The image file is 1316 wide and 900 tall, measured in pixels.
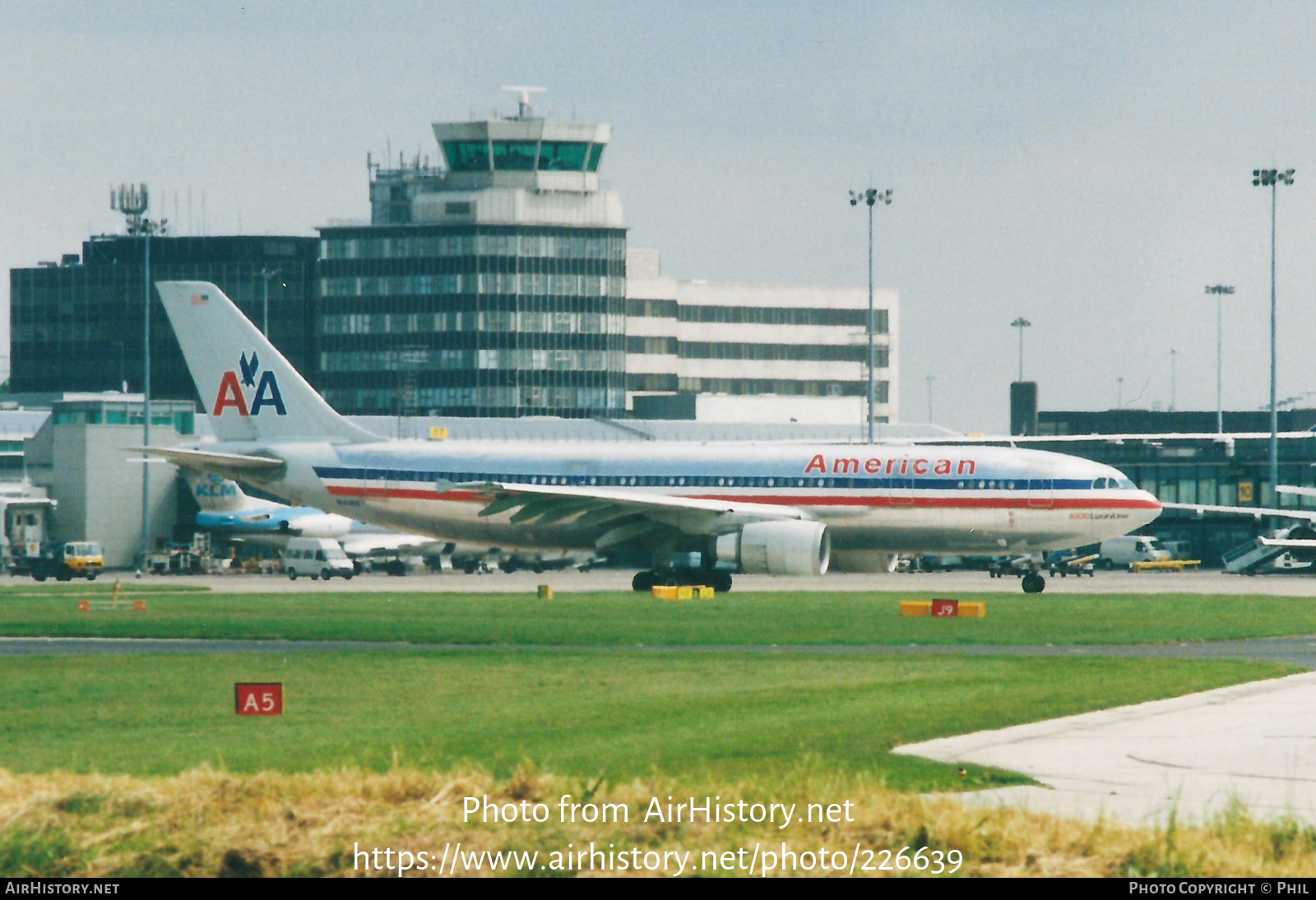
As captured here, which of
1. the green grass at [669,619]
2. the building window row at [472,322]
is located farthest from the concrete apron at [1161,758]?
the building window row at [472,322]

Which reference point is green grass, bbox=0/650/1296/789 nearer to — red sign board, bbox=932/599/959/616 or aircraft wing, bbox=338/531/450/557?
red sign board, bbox=932/599/959/616

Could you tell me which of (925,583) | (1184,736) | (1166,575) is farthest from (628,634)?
(1166,575)

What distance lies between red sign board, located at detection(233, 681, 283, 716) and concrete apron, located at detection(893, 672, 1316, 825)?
8948 mm

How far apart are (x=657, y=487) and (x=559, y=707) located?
41587mm

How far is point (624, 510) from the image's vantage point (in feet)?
215

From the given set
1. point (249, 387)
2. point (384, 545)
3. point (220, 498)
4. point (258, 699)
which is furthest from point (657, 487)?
point (220, 498)

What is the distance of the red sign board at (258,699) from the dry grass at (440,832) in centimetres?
888

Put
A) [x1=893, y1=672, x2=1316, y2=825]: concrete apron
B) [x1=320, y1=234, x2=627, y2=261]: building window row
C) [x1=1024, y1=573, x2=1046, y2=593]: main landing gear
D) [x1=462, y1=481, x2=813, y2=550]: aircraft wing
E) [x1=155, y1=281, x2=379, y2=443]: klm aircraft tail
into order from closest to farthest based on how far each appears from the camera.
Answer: [x1=893, y1=672, x2=1316, y2=825]: concrete apron → [x1=462, y1=481, x2=813, y2=550]: aircraft wing → [x1=1024, y1=573, x2=1046, y2=593]: main landing gear → [x1=155, y1=281, x2=379, y2=443]: klm aircraft tail → [x1=320, y1=234, x2=627, y2=261]: building window row

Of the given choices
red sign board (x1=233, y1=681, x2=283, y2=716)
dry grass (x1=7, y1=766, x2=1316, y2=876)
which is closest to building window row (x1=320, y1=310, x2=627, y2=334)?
red sign board (x1=233, y1=681, x2=283, y2=716)

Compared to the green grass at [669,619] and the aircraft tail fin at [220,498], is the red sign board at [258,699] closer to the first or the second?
the green grass at [669,619]

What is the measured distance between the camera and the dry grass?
1415 cm

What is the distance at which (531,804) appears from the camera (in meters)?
15.9

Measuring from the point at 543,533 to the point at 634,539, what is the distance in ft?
11.5

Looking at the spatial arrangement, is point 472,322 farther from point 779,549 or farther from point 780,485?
point 779,549
